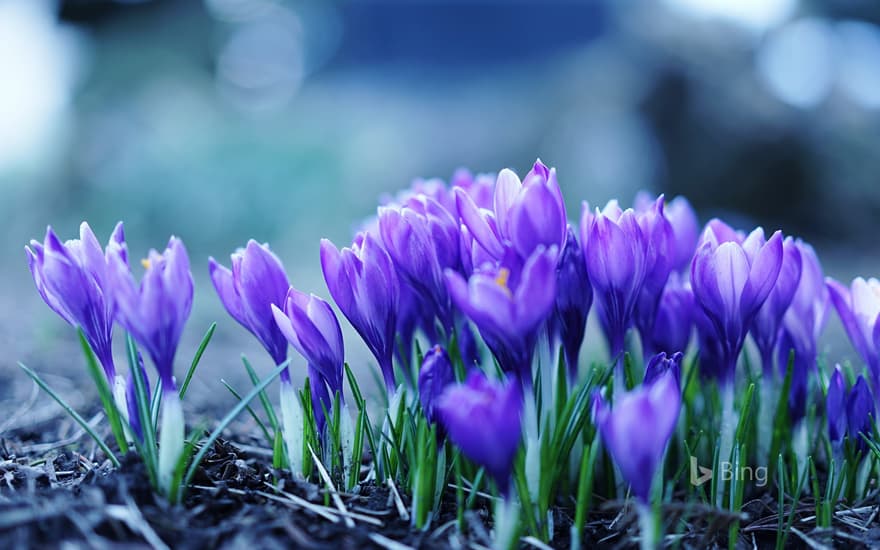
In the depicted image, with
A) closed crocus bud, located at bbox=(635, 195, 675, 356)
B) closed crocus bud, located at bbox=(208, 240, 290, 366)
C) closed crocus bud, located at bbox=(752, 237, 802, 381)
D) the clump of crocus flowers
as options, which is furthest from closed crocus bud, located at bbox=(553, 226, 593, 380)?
closed crocus bud, located at bbox=(208, 240, 290, 366)

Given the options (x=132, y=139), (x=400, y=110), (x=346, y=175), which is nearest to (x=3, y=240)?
(x=132, y=139)

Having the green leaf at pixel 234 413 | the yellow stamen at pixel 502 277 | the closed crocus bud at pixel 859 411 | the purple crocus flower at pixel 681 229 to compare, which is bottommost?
the green leaf at pixel 234 413

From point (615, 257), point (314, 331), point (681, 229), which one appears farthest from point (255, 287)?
point (681, 229)

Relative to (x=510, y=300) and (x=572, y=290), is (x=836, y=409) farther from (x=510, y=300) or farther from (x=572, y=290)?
(x=510, y=300)

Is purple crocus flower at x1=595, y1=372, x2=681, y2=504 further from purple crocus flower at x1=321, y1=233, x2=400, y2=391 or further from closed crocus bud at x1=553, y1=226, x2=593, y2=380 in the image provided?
purple crocus flower at x1=321, y1=233, x2=400, y2=391

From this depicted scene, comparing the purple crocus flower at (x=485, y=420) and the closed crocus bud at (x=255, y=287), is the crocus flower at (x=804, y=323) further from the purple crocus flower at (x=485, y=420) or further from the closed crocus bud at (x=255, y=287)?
the closed crocus bud at (x=255, y=287)

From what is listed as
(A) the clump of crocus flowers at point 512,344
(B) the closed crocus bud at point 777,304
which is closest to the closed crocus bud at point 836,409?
(A) the clump of crocus flowers at point 512,344

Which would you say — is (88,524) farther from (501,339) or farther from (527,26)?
(527,26)
